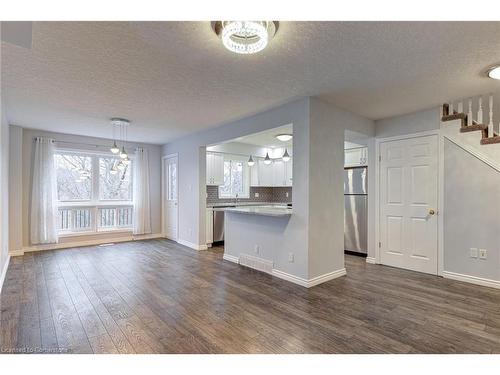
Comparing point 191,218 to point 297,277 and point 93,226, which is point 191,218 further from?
point 297,277

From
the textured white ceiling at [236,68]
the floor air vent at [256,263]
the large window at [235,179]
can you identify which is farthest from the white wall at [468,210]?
the large window at [235,179]

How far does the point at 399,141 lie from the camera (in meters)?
4.25

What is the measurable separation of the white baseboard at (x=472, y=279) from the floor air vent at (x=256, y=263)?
250cm


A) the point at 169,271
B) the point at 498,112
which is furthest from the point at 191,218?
the point at 498,112

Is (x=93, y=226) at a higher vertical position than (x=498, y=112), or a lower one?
lower

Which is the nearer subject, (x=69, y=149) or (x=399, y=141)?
(x=399, y=141)

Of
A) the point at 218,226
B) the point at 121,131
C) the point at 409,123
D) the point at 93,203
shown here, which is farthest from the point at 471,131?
the point at 93,203

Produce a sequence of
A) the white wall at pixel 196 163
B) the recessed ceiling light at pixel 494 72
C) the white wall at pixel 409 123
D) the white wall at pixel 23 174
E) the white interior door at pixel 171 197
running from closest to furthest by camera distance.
A: the recessed ceiling light at pixel 494 72 < the white wall at pixel 409 123 < the white wall at pixel 196 163 < the white wall at pixel 23 174 < the white interior door at pixel 171 197

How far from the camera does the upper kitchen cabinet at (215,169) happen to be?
6359 millimetres

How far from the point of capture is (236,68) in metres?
2.63

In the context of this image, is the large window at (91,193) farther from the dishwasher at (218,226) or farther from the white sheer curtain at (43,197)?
the dishwasher at (218,226)

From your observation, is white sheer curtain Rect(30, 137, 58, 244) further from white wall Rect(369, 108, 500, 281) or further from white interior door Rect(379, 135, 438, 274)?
white wall Rect(369, 108, 500, 281)

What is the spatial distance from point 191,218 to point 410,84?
462 centimetres

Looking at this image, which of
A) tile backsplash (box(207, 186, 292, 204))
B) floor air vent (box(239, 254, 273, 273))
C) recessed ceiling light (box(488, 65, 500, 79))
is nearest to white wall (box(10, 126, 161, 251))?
tile backsplash (box(207, 186, 292, 204))
